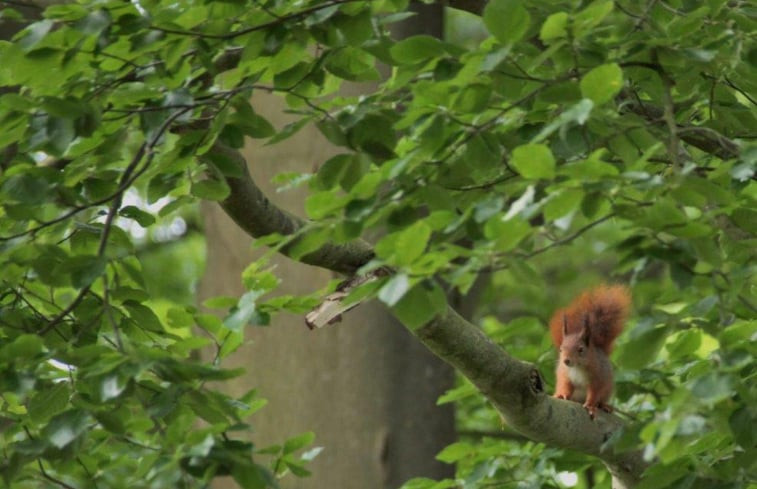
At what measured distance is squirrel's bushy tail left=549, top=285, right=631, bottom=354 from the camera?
14.1 feet

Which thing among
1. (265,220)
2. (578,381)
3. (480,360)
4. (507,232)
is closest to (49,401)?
(265,220)

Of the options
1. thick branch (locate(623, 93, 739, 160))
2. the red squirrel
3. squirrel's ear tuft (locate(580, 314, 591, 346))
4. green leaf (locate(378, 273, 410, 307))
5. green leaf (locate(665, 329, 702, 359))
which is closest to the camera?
green leaf (locate(378, 273, 410, 307))

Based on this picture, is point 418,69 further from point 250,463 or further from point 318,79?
point 250,463

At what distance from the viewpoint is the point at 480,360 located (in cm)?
306

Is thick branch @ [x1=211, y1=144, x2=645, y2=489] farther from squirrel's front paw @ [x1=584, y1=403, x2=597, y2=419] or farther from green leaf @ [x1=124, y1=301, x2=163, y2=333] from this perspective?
green leaf @ [x1=124, y1=301, x2=163, y2=333]

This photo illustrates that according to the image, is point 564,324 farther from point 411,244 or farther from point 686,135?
point 411,244

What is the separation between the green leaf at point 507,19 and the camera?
7.47 feet

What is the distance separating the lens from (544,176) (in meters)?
1.99

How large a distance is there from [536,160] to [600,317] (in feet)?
7.99

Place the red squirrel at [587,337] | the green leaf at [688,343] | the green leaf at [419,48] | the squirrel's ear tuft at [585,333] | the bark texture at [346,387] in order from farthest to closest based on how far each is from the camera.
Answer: the bark texture at [346,387], the squirrel's ear tuft at [585,333], the red squirrel at [587,337], the green leaf at [688,343], the green leaf at [419,48]

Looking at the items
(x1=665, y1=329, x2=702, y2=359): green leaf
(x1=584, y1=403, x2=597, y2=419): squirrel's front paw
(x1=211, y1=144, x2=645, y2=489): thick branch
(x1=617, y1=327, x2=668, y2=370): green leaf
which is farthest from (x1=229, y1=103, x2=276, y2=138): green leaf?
(x1=584, y1=403, x2=597, y2=419): squirrel's front paw

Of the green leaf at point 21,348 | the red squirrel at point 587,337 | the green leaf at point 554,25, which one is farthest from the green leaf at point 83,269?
the red squirrel at point 587,337

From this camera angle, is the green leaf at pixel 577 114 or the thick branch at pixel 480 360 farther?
the thick branch at pixel 480 360

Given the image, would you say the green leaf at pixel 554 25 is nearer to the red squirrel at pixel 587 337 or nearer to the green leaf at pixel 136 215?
the green leaf at pixel 136 215
